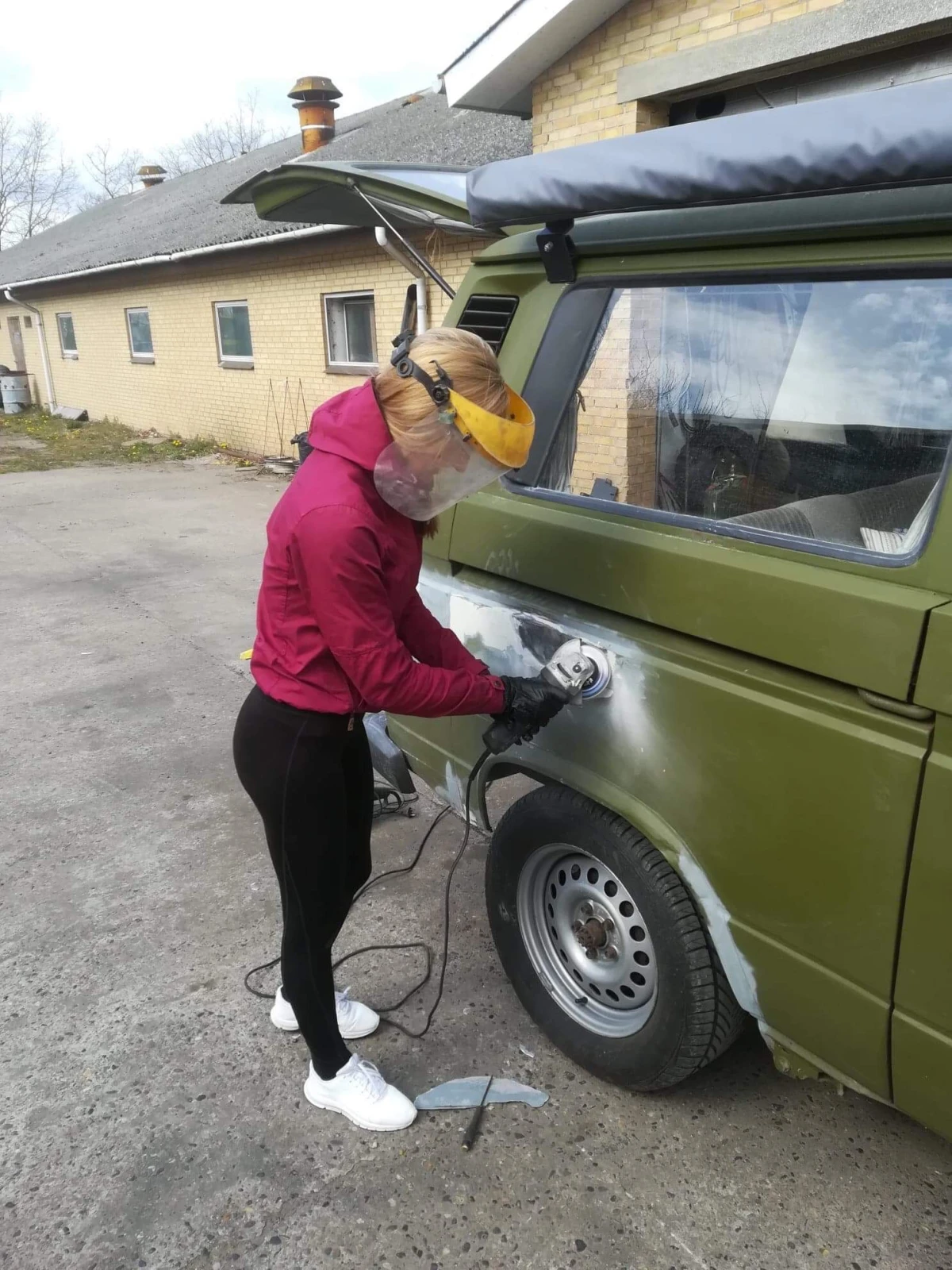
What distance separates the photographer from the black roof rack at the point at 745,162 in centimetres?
141

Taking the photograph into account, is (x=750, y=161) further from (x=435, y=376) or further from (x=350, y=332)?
(x=350, y=332)

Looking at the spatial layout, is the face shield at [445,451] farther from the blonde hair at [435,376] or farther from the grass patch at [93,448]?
the grass patch at [93,448]

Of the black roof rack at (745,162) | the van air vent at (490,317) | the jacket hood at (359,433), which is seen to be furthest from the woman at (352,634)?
the van air vent at (490,317)

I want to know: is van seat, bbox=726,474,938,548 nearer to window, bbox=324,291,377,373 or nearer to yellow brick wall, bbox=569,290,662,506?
yellow brick wall, bbox=569,290,662,506

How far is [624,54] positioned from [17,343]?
23.1 meters

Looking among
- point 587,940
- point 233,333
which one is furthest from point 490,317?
point 233,333

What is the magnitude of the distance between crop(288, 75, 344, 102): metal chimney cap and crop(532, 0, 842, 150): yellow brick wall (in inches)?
376

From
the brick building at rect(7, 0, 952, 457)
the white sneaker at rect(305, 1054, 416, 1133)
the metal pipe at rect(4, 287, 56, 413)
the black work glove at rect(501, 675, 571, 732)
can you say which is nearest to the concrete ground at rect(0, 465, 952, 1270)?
the white sneaker at rect(305, 1054, 416, 1133)

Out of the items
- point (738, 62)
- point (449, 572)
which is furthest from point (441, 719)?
point (738, 62)

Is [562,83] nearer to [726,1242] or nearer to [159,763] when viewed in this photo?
[159,763]

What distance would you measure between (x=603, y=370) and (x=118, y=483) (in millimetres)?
11979

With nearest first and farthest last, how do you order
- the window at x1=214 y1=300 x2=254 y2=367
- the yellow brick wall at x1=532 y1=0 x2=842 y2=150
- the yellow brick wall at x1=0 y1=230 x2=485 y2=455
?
the yellow brick wall at x1=532 y1=0 x2=842 y2=150 < the yellow brick wall at x1=0 y1=230 x2=485 y2=455 < the window at x1=214 y1=300 x2=254 y2=367

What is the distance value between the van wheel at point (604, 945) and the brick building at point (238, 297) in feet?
19.3

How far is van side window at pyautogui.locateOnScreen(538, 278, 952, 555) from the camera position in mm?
1691
